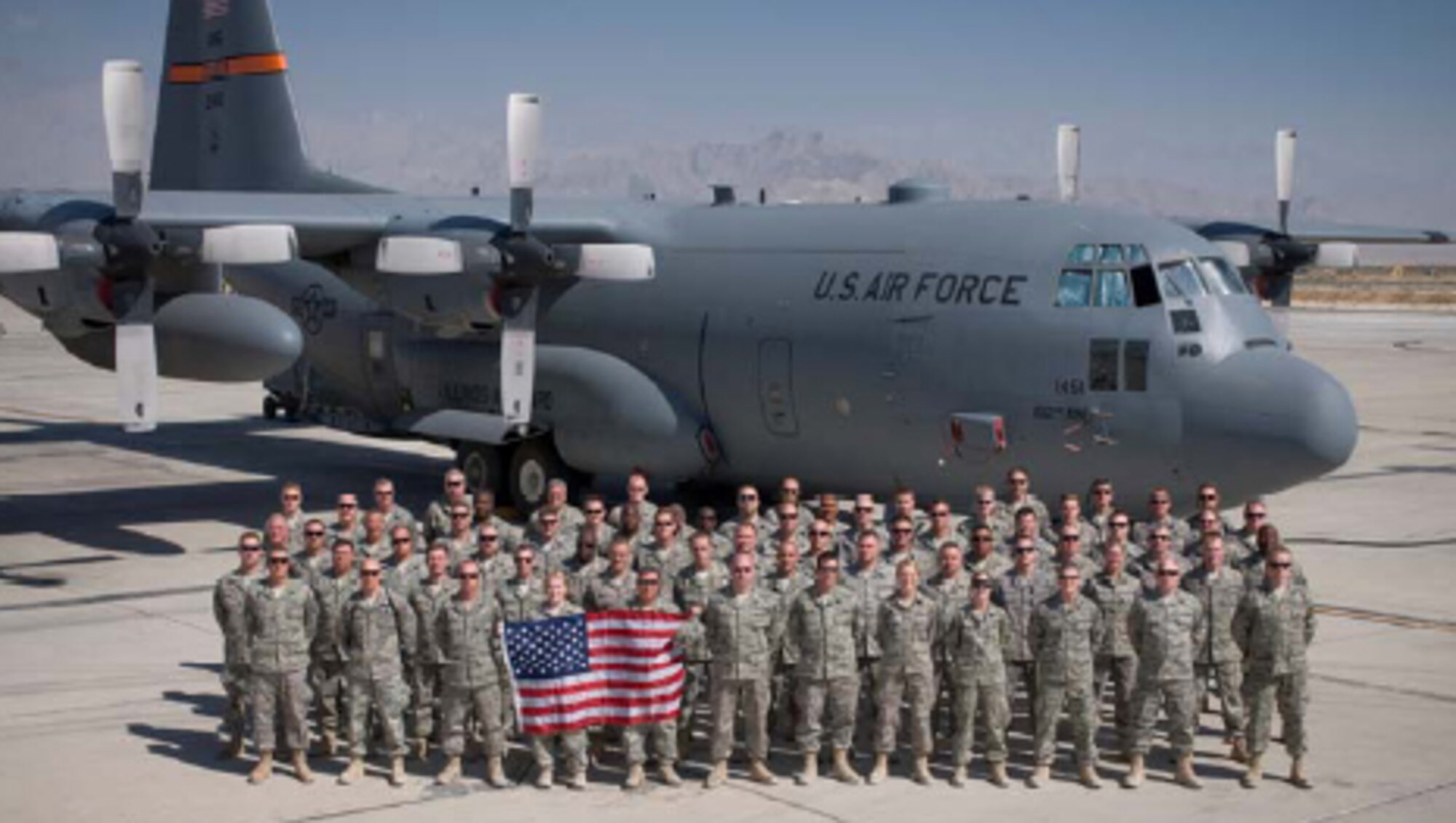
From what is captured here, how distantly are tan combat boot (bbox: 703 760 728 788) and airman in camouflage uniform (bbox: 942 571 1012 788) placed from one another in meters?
1.50

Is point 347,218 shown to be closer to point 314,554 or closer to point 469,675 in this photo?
point 314,554

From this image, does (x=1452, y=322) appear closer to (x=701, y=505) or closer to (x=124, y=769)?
(x=701, y=505)

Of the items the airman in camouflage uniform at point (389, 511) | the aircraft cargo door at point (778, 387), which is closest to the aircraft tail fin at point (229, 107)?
the aircraft cargo door at point (778, 387)

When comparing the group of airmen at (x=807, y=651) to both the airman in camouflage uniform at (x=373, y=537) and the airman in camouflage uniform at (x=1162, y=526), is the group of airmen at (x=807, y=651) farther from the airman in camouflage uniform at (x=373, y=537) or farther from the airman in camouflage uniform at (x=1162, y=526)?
the airman in camouflage uniform at (x=1162, y=526)

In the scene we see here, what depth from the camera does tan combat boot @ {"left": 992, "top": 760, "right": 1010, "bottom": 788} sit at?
11.6 metres

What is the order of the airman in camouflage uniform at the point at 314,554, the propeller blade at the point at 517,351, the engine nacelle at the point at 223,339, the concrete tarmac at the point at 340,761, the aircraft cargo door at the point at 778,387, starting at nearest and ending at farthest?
the concrete tarmac at the point at 340,761 → the airman in camouflage uniform at the point at 314,554 → the engine nacelle at the point at 223,339 → the aircraft cargo door at the point at 778,387 → the propeller blade at the point at 517,351

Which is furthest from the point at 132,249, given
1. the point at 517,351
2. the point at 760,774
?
the point at 760,774

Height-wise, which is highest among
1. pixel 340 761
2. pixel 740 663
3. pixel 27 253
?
pixel 27 253

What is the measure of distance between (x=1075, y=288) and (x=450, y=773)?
8.61 metres

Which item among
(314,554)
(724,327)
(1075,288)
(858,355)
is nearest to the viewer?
(314,554)

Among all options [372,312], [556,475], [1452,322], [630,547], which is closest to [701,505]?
[556,475]

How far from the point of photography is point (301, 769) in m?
11.7

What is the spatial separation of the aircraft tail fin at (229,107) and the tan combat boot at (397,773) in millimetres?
15721

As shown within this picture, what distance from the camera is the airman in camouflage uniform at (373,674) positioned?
38.2 ft
